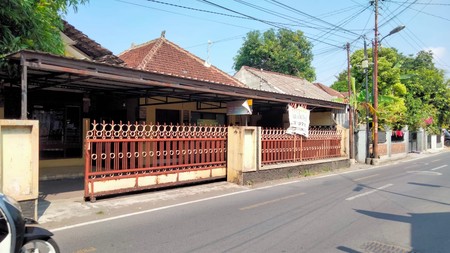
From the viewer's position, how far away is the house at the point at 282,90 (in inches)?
749

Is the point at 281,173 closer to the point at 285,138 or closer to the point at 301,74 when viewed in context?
the point at 285,138

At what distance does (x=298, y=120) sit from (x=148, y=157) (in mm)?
6963

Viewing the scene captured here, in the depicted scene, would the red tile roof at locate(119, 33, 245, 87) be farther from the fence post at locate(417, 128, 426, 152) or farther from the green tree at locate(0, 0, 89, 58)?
the fence post at locate(417, 128, 426, 152)

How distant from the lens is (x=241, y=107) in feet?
41.3

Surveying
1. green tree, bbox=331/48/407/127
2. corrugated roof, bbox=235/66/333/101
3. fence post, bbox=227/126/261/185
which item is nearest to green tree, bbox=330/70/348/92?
green tree, bbox=331/48/407/127

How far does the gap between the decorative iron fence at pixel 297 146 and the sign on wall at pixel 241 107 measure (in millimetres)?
887

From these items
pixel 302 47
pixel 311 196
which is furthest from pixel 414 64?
pixel 311 196

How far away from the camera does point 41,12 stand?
8039 mm

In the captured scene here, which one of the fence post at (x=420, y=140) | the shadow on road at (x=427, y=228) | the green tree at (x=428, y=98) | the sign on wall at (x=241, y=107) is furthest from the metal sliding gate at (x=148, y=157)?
the fence post at (x=420, y=140)

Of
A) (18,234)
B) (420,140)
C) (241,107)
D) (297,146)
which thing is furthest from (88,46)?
(420,140)

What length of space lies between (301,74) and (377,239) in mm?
39558

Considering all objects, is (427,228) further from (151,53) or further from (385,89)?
(385,89)

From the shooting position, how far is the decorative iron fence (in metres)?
12.6

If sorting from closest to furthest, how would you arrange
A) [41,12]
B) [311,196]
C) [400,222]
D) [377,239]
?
1. [377,239]
2. [400,222]
3. [41,12]
4. [311,196]
